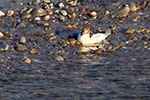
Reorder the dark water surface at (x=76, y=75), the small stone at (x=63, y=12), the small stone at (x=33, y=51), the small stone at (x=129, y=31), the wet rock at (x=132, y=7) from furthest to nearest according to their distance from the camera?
the wet rock at (x=132, y=7) < the small stone at (x=63, y=12) < the small stone at (x=129, y=31) < the small stone at (x=33, y=51) < the dark water surface at (x=76, y=75)

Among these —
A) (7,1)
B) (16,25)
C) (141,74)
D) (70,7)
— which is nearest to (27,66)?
(141,74)

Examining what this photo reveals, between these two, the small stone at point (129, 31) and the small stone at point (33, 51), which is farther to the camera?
the small stone at point (129, 31)

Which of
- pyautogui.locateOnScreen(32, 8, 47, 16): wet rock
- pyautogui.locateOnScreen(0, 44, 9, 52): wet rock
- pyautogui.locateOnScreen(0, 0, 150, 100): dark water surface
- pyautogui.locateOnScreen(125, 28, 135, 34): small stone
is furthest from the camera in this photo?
pyautogui.locateOnScreen(32, 8, 47, 16): wet rock

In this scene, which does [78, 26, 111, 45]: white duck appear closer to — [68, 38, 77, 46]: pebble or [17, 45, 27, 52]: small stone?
[68, 38, 77, 46]: pebble

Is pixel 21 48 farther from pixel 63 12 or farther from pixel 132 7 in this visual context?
pixel 132 7

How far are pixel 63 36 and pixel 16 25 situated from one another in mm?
2514

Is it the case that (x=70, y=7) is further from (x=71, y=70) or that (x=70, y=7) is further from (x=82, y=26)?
(x=71, y=70)

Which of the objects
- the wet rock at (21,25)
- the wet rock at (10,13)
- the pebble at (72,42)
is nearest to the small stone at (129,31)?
the pebble at (72,42)

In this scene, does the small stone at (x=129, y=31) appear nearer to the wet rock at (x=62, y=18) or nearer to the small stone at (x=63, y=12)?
the wet rock at (x=62, y=18)

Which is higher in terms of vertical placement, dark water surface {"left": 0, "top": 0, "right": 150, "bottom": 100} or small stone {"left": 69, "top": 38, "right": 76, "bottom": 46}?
small stone {"left": 69, "top": 38, "right": 76, "bottom": 46}

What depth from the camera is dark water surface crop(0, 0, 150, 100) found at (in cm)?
1239

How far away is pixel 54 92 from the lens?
12.6m

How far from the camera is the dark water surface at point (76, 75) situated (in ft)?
Answer: 40.7

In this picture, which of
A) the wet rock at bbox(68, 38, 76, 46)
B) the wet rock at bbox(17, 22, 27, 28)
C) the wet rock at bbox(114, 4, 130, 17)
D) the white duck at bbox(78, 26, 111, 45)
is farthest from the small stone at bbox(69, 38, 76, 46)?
the wet rock at bbox(114, 4, 130, 17)
